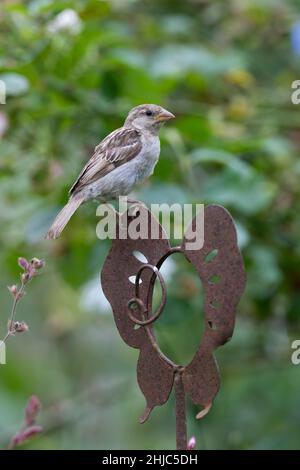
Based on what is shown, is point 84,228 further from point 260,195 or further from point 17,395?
point 17,395

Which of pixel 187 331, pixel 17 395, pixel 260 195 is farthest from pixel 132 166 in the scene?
pixel 17 395

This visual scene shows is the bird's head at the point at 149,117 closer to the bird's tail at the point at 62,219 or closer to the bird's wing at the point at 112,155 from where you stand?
the bird's wing at the point at 112,155

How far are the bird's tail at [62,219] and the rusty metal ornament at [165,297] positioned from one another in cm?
23

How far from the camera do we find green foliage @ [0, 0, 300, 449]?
126 inches

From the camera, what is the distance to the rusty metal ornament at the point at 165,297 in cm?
165

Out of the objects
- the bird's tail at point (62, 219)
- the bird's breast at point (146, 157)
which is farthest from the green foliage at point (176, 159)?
the bird's tail at point (62, 219)

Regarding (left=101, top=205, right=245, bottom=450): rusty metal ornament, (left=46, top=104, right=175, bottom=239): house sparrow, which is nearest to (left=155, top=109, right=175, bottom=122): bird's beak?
(left=46, top=104, right=175, bottom=239): house sparrow

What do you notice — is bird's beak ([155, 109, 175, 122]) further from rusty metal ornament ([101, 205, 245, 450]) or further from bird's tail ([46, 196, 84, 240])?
rusty metal ornament ([101, 205, 245, 450])

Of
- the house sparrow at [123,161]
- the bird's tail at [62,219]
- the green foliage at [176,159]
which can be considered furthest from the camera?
the green foliage at [176,159]

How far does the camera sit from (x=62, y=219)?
2.27m

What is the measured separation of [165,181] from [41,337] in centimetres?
199

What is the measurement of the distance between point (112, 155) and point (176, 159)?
89cm

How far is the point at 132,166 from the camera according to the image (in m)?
2.46

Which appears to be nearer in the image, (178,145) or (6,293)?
(178,145)
